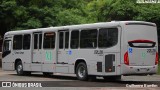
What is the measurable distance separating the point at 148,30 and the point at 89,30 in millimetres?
2989

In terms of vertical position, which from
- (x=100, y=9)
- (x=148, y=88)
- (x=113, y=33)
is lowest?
(x=148, y=88)

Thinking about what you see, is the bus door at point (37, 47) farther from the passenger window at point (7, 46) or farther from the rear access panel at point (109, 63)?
the rear access panel at point (109, 63)

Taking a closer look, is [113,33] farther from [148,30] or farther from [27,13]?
[27,13]

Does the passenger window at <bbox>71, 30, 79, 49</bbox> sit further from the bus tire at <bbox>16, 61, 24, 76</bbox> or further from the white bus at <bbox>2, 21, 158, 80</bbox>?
the bus tire at <bbox>16, 61, 24, 76</bbox>

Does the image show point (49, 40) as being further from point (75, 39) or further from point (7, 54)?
point (7, 54)

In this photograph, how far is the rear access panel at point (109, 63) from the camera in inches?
784

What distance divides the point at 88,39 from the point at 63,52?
7.36ft

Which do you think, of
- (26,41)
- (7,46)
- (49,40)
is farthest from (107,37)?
(7,46)

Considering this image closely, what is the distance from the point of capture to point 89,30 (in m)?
21.6

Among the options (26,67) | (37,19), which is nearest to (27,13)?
(37,19)

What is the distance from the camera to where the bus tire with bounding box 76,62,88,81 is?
70.7 ft

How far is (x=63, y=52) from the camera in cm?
2333

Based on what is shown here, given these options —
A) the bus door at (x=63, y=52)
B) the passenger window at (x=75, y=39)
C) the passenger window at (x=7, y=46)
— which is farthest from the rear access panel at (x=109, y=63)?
the passenger window at (x=7, y=46)

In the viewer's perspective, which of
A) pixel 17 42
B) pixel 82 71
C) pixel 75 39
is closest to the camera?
pixel 82 71
